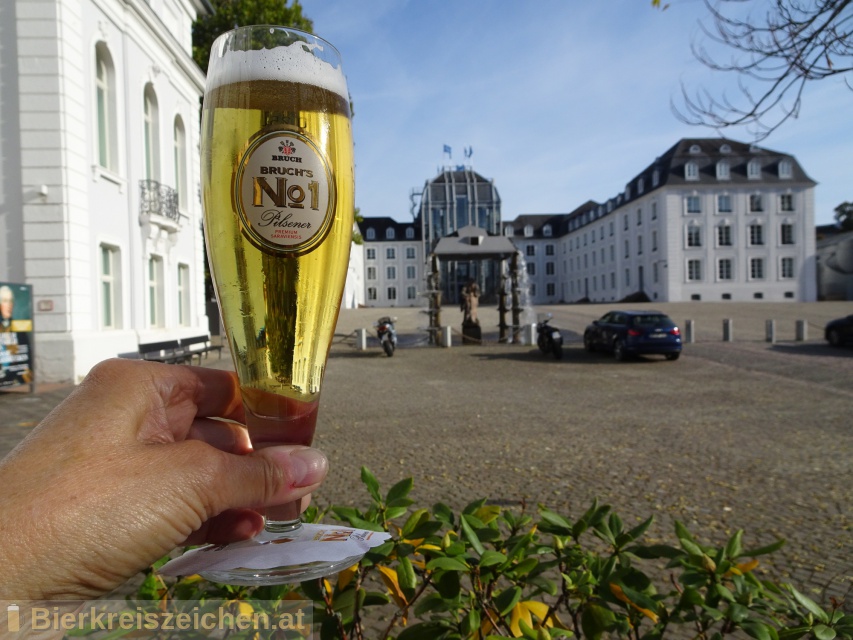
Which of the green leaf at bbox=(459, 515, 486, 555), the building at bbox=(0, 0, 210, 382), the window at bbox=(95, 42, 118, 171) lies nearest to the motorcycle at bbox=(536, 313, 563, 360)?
the building at bbox=(0, 0, 210, 382)

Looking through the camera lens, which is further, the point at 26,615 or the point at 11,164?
the point at 11,164

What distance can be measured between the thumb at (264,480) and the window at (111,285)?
1332 cm

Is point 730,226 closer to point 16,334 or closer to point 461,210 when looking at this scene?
point 461,210

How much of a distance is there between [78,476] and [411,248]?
77.2 metres

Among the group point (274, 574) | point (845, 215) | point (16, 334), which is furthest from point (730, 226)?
point (274, 574)

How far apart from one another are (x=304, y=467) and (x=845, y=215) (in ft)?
259

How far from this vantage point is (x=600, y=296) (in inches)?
2717

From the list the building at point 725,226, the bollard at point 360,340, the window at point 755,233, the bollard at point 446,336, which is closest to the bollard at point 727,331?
the bollard at point 446,336

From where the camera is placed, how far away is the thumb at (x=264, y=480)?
97 centimetres

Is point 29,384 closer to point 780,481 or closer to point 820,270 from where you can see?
point 780,481

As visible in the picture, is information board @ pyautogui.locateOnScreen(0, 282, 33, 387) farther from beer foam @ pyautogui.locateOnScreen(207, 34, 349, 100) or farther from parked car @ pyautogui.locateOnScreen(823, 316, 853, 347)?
parked car @ pyautogui.locateOnScreen(823, 316, 853, 347)

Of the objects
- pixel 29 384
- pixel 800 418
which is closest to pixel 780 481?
pixel 800 418

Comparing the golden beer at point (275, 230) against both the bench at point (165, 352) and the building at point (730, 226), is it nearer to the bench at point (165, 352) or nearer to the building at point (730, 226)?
the bench at point (165, 352)

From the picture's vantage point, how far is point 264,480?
3.18 feet
